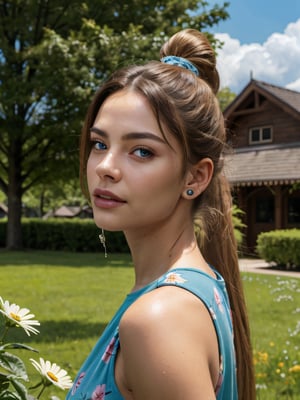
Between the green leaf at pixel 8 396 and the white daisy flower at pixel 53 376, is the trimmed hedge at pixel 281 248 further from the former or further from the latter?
the green leaf at pixel 8 396

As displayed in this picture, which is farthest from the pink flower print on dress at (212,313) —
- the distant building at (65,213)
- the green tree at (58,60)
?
the distant building at (65,213)

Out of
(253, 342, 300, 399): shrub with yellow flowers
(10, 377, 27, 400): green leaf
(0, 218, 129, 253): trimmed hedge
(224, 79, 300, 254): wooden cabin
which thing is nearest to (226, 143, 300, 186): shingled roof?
(224, 79, 300, 254): wooden cabin

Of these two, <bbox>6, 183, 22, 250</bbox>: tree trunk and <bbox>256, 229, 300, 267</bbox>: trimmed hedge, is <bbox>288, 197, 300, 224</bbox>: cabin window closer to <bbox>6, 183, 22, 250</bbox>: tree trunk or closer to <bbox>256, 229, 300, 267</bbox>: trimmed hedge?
<bbox>256, 229, 300, 267</bbox>: trimmed hedge

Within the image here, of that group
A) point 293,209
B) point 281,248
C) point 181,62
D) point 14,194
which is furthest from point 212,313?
point 14,194

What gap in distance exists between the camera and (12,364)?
136 cm

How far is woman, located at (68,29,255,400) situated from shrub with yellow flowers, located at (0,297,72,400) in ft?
0.30

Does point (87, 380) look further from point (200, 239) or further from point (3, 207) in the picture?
point (3, 207)

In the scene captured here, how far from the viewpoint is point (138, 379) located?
1131mm

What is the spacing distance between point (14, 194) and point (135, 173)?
25179 millimetres

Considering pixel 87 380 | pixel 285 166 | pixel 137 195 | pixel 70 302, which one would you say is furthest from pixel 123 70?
pixel 285 166

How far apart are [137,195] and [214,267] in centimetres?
50

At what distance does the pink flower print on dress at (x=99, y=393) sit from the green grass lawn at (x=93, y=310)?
3648mm

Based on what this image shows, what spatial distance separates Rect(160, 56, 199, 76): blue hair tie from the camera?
1.70 m

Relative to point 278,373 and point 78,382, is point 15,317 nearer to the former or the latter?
point 78,382
